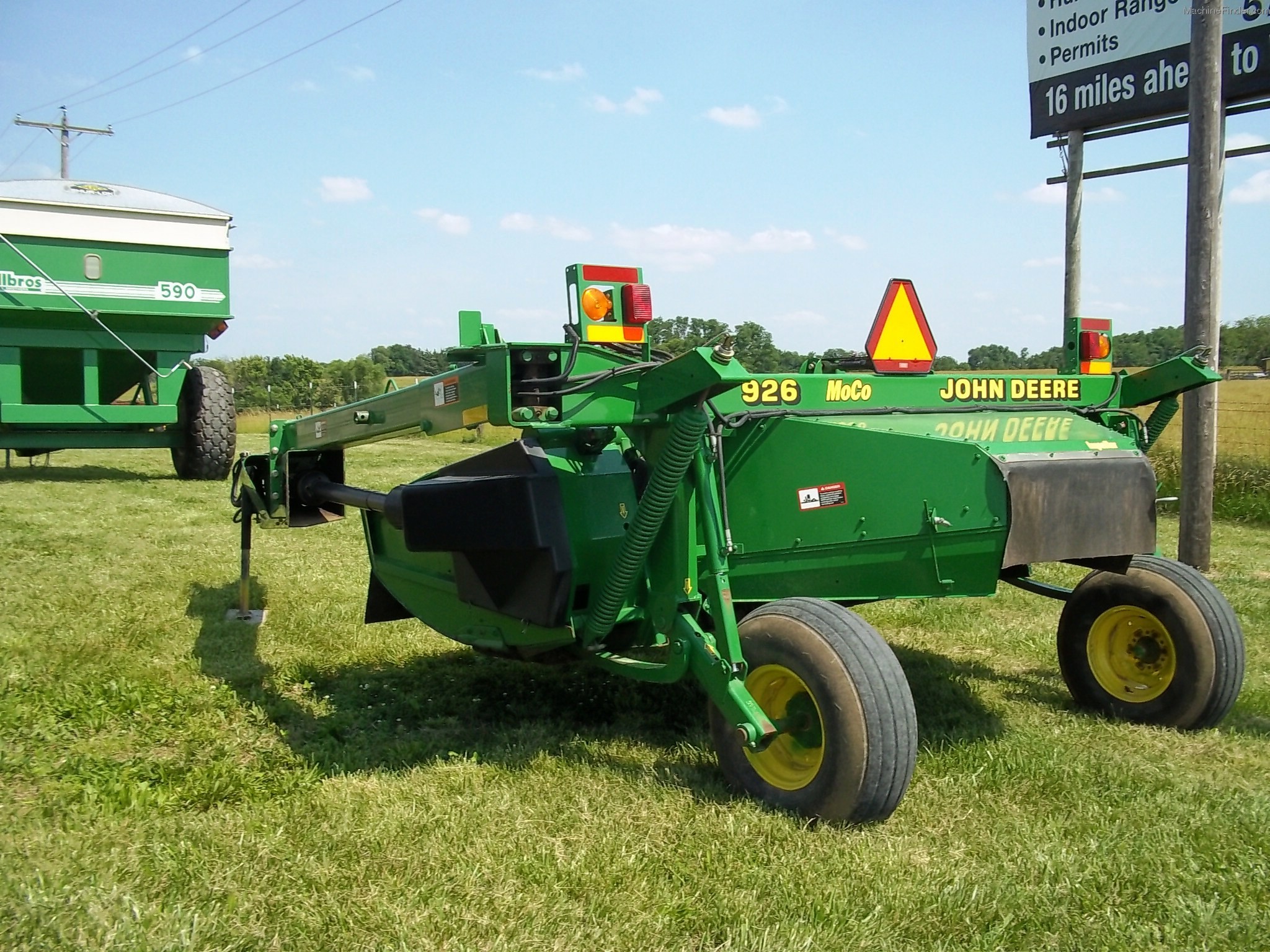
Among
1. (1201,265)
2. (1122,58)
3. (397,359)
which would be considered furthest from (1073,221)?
(397,359)

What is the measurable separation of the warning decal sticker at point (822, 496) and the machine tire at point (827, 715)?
1.25 feet

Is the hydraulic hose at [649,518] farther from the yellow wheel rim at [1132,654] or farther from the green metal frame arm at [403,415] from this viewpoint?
the yellow wheel rim at [1132,654]

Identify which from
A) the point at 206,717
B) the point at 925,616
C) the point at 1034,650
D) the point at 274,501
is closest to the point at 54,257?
the point at 274,501

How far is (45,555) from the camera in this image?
308 inches

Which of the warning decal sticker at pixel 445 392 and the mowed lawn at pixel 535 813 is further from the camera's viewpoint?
the warning decal sticker at pixel 445 392

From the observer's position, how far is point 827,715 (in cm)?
320

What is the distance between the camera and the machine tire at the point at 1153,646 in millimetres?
4176

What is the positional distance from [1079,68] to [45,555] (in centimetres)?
957

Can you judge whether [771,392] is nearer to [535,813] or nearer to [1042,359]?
[535,813]

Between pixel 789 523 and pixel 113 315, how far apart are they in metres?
10.3

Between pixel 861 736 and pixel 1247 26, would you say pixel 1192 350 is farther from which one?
pixel 1247 26

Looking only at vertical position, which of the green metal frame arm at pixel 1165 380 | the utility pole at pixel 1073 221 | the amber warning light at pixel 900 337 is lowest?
the green metal frame arm at pixel 1165 380

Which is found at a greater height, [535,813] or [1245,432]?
[1245,432]

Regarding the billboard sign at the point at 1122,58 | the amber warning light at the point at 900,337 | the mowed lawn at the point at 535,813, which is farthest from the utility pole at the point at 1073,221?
the amber warning light at the point at 900,337
